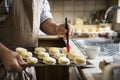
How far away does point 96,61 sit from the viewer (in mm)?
1146

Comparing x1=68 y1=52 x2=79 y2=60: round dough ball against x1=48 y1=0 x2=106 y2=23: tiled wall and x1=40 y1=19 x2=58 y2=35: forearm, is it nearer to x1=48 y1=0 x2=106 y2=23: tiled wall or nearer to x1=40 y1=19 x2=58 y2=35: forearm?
x1=40 y1=19 x2=58 y2=35: forearm

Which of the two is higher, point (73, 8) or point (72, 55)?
point (73, 8)

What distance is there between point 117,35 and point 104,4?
894 mm

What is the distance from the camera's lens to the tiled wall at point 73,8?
2.94 meters

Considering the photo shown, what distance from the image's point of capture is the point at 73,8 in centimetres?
295

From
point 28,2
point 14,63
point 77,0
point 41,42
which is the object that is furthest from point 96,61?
point 77,0

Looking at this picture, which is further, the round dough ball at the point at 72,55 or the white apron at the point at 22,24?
the white apron at the point at 22,24

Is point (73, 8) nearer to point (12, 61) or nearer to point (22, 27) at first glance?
point (22, 27)

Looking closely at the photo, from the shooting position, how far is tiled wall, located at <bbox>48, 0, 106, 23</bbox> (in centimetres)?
294

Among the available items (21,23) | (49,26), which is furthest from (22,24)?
(49,26)

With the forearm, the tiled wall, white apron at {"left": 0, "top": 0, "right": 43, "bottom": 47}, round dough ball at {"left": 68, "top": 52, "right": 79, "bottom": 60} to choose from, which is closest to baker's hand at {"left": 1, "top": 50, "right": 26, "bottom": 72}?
round dough ball at {"left": 68, "top": 52, "right": 79, "bottom": 60}

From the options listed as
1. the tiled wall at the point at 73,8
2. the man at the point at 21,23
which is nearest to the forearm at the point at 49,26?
the man at the point at 21,23

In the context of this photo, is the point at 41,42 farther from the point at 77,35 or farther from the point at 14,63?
the point at 14,63

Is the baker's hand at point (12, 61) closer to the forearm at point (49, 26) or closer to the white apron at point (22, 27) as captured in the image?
the white apron at point (22, 27)
